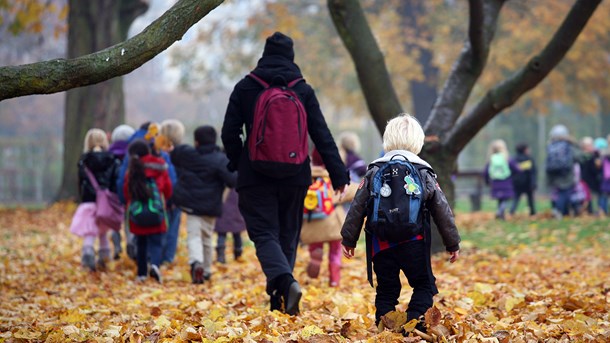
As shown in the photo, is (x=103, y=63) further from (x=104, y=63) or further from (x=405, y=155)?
(x=405, y=155)

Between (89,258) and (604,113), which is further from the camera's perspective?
(604,113)

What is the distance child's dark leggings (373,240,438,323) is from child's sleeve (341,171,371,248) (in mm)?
188

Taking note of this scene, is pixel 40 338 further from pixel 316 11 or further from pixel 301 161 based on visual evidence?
pixel 316 11

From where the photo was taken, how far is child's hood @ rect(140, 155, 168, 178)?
9555mm

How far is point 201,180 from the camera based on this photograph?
31.0ft

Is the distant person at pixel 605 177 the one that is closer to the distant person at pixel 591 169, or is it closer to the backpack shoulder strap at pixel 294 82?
the distant person at pixel 591 169

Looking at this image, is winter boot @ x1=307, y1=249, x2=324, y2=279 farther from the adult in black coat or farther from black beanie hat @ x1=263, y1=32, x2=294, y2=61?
black beanie hat @ x1=263, y1=32, x2=294, y2=61

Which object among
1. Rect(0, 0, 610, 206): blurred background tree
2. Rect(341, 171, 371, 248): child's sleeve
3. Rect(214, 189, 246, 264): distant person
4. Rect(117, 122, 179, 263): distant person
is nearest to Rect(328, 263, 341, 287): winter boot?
Rect(117, 122, 179, 263): distant person

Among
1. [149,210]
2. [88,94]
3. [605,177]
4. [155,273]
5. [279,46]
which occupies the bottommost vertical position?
[155,273]

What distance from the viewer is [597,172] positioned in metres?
18.7

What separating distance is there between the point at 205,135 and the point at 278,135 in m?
3.16

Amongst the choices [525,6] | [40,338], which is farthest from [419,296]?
[525,6]

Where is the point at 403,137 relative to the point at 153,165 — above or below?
above

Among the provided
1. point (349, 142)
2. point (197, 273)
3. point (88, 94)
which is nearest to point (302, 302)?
point (197, 273)
